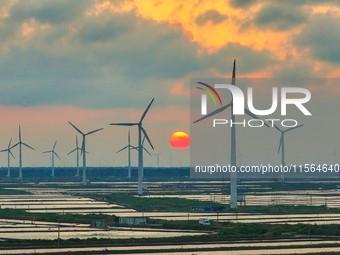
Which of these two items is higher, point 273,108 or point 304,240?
point 273,108

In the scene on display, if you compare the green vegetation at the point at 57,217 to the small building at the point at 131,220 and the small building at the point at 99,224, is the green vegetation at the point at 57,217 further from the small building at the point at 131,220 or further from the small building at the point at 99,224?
the small building at the point at 99,224

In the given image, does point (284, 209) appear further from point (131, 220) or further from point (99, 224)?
point (99, 224)

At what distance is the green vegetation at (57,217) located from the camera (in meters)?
107

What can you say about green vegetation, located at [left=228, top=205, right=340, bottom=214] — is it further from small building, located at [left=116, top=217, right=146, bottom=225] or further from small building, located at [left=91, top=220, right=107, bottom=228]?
small building, located at [left=91, top=220, right=107, bottom=228]

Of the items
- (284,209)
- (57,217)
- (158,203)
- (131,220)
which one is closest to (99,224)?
(131,220)

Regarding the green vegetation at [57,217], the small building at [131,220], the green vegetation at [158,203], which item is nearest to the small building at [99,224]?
the green vegetation at [57,217]

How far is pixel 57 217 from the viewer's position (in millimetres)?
111188

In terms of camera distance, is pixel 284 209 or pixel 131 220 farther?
pixel 284 209

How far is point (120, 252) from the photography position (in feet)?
233

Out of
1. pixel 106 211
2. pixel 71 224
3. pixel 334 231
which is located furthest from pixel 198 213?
pixel 334 231

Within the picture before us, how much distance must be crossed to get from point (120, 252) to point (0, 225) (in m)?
37.0

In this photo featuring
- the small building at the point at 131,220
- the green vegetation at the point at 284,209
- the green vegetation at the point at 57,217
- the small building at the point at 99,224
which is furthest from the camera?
the green vegetation at the point at 284,209

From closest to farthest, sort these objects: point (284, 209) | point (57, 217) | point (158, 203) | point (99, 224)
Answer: point (99, 224), point (57, 217), point (284, 209), point (158, 203)

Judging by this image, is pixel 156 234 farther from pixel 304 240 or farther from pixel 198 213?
pixel 198 213
